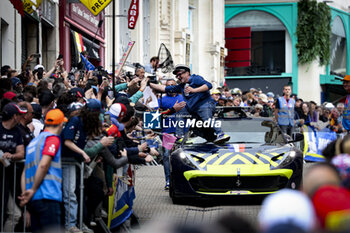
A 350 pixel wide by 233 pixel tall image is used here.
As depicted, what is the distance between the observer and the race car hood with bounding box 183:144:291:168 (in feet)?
36.7

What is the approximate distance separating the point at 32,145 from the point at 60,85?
4819mm

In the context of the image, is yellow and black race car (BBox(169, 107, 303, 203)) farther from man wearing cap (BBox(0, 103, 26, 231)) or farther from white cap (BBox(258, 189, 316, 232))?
white cap (BBox(258, 189, 316, 232))

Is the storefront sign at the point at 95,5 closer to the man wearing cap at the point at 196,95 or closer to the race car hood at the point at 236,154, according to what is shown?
the man wearing cap at the point at 196,95

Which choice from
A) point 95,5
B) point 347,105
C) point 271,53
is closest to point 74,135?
point 347,105

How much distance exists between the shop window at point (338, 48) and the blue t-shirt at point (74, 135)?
5902cm


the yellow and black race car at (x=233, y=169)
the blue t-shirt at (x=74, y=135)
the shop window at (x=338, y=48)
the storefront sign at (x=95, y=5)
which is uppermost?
the shop window at (x=338, y=48)

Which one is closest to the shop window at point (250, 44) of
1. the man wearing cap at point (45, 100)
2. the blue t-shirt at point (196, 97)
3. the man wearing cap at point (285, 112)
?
the man wearing cap at point (285, 112)

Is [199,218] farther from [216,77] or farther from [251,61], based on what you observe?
[251,61]

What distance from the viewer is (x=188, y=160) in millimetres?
11289

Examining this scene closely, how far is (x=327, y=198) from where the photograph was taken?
3.18 meters

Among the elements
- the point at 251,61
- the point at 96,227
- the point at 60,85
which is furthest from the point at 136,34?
the point at 251,61

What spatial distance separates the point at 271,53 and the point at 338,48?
7.64 m

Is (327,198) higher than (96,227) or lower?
higher

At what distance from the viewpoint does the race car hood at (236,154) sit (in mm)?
11195
